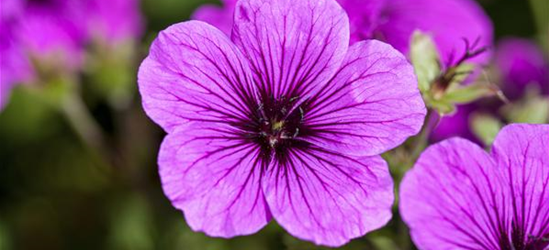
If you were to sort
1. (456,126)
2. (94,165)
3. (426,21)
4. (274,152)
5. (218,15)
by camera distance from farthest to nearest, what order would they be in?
(94,165) → (456,126) → (426,21) → (218,15) → (274,152)

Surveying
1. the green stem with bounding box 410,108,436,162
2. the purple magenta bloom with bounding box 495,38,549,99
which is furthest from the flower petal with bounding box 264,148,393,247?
the purple magenta bloom with bounding box 495,38,549,99

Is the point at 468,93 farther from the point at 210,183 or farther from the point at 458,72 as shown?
the point at 210,183

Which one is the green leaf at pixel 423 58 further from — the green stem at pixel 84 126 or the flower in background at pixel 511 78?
the green stem at pixel 84 126

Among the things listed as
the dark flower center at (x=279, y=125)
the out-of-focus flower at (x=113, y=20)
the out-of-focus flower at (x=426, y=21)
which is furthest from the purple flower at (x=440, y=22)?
the out-of-focus flower at (x=113, y=20)

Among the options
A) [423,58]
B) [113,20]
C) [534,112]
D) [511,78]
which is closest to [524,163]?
[423,58]

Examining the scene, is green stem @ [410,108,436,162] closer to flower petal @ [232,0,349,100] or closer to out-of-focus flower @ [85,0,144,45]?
flower petal @ [232,0,349,100]

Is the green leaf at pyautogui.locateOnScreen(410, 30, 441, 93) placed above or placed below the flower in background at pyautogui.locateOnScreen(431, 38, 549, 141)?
above

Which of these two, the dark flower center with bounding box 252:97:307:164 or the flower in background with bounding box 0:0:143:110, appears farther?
the flower in background with bounding box 0:0:143:110
